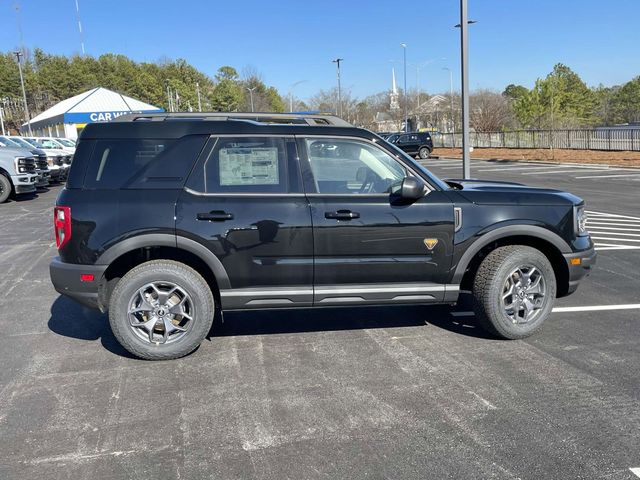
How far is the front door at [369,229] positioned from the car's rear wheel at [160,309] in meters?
0.99

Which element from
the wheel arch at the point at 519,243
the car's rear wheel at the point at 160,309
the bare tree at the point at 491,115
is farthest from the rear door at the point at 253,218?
the bare tree at the point at 491,115

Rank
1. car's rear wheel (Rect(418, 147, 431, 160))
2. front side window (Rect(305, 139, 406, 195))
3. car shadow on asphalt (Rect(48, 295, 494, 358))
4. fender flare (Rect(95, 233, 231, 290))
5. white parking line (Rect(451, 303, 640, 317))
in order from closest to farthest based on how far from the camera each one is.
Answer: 1. fender flare (Rect(95, 233, 231, 290))
2. front side window (Rect(305, 139, 406, 195))
3. car shadow on asphalt (Rect(48, 295, 494, 358))
4. white parking line (Rect(451, 303, 640, 317))
5. car's rear wheel (Rect(418, 147, 431, 160))

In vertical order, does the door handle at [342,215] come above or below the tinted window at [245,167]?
below

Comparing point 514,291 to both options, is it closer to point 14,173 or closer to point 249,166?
point 249,166

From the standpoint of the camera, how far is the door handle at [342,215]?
4.48 m

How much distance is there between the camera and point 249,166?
15.0ft

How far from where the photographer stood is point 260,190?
4.52 meters

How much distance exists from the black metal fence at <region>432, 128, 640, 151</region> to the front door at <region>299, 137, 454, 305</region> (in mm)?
31726

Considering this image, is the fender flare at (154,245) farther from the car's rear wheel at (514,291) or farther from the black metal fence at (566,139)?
the black metal fence at (566,139)

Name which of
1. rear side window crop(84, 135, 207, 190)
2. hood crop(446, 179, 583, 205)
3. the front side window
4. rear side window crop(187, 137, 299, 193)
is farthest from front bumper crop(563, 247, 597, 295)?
rear side window crop(84, 135, 207, 190)

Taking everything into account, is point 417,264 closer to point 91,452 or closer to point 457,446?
point 457,446

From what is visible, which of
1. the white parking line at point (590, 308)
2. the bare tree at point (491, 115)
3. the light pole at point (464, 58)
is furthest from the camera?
the bare tree at point (491, 115)

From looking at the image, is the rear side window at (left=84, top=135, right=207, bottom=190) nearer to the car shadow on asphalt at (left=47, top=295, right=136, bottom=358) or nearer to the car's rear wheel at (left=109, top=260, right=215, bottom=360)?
the car's rear wheel at (left=109, top=260, right=215, bottom=360)

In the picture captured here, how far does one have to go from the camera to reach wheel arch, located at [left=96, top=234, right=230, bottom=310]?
4367 mm
